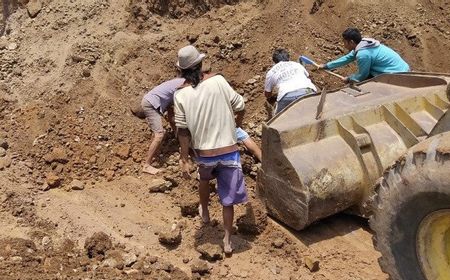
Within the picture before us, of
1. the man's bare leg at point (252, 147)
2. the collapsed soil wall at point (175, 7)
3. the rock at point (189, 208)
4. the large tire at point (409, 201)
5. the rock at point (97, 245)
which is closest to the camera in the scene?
the large tire at point (409, 201)

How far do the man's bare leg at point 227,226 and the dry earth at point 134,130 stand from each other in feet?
0.29

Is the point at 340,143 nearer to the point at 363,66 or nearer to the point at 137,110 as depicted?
the point at 363,66

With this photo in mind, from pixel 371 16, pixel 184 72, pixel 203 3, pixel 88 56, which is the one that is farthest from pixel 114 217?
pixel 371 16

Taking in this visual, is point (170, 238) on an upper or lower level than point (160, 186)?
upper

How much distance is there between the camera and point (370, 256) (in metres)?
4.92

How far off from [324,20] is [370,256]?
4.69m

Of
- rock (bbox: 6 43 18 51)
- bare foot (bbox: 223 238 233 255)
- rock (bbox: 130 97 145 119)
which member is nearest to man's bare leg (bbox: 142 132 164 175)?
rock (bbox: 130 97 145 119)

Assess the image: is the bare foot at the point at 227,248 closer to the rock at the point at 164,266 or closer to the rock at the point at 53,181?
the rock at the point at 164,266

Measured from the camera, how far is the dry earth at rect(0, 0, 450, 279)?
4.93 m

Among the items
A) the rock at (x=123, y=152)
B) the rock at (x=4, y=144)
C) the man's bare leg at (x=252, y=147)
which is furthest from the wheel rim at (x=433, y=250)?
the rock at (x=4, y=144)

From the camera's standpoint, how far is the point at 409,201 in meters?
3.44

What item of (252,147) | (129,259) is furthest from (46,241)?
(252,147)

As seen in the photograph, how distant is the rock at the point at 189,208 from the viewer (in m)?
5.59

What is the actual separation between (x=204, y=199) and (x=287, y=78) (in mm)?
1715
